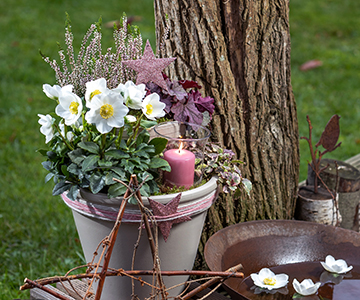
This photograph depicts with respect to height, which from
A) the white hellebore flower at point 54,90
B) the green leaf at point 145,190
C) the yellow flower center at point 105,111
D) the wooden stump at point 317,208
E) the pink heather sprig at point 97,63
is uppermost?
the pink heather sprig at point 97,63

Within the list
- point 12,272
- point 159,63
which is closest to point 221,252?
point 159,63

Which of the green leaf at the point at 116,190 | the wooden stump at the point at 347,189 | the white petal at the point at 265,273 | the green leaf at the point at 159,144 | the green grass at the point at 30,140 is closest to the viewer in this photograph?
the green leaf at the point at 116,190

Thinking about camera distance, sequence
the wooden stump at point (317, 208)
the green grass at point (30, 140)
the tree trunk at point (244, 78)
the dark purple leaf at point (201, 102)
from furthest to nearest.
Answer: the green grass at point (30, 140), the wooden stump at point (317, 208), the tree trunk at point (244, 78), the dark purple leaf at point (201, 102)

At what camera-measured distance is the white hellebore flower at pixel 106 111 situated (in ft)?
4.21

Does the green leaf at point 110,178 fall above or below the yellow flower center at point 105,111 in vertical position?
below

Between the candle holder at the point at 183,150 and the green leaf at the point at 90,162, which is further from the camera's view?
the candle holder at the point at 183,150

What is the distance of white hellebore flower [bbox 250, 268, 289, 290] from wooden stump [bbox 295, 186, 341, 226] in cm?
67

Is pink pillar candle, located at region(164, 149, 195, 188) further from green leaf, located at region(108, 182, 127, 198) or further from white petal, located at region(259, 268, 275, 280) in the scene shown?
white petal, located at region(259, 268, 275, 280)

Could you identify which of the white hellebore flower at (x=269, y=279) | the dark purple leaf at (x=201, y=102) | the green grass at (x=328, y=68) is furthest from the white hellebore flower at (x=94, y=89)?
the green grass at (x=328, y=68)

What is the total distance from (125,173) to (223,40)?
0.84m

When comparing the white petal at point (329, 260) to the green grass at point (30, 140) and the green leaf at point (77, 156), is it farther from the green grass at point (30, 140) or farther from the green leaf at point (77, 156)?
the green grass at point (30, 140)

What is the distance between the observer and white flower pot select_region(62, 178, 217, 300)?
1450mm

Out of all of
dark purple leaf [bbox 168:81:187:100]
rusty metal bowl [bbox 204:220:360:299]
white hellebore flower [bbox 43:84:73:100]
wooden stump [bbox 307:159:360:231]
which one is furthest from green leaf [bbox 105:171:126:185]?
wooden stump [bbox 307:159:360:231]

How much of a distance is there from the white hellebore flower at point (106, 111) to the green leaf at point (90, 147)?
140 millimetres
